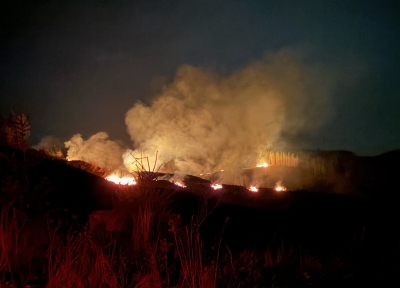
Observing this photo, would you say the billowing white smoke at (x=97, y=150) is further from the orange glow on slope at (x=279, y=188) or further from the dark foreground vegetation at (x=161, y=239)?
the dark foreground vegetation at (x=161, y=239)

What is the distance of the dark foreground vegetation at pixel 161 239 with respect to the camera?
13.4 feet

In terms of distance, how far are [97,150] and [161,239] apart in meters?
11.3

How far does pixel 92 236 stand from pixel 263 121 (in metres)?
12.9

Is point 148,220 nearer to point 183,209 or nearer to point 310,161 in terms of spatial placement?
point 183,209

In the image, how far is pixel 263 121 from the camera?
16.9 meters

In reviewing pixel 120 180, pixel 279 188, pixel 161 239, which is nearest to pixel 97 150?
pixel 120 180

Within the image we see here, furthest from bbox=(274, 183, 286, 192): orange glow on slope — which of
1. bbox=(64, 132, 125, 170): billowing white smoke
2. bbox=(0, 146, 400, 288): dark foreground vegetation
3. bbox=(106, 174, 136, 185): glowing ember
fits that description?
bbox=(64, 132, 125, 170): billowing white smoke

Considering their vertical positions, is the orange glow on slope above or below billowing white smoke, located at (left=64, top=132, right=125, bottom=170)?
below

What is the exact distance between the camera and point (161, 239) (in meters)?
5.49

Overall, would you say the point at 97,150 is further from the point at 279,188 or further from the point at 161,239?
the point at 161,239

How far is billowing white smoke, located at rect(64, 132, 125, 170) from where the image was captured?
635 inches

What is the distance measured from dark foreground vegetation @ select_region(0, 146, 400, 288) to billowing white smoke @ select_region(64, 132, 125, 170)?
7.53m

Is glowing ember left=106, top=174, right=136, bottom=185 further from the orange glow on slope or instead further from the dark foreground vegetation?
the orange glow on slope

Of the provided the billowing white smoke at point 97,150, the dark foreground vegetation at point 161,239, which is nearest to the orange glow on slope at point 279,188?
the dark foreground vegetation at point 161,239
